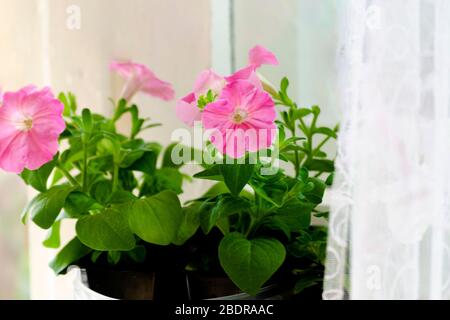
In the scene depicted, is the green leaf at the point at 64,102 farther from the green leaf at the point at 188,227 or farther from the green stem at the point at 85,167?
the green leaf at the point at 188,227

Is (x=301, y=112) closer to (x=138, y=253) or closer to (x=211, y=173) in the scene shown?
(x=211, y=173)

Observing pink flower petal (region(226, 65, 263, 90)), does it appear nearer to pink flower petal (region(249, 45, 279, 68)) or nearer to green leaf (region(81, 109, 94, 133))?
pink flower petal (region(249, 45, 279, 68))

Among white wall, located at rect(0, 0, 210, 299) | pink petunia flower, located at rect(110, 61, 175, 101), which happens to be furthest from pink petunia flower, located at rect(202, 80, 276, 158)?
white wall, located at rect(0, 0, 210, 299)

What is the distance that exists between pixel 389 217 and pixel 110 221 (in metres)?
0.38

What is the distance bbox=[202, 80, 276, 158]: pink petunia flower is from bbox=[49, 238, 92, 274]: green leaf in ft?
1.04

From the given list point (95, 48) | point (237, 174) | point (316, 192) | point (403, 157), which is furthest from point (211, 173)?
point (95, 48)

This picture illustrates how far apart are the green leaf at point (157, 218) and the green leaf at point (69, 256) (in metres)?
0.14

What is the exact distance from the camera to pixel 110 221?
2.71ft

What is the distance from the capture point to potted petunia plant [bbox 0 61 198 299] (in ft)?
2.64

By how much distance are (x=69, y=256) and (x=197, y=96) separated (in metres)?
0.31

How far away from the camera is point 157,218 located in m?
0.81

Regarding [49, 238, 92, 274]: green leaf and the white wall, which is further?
the white wall
